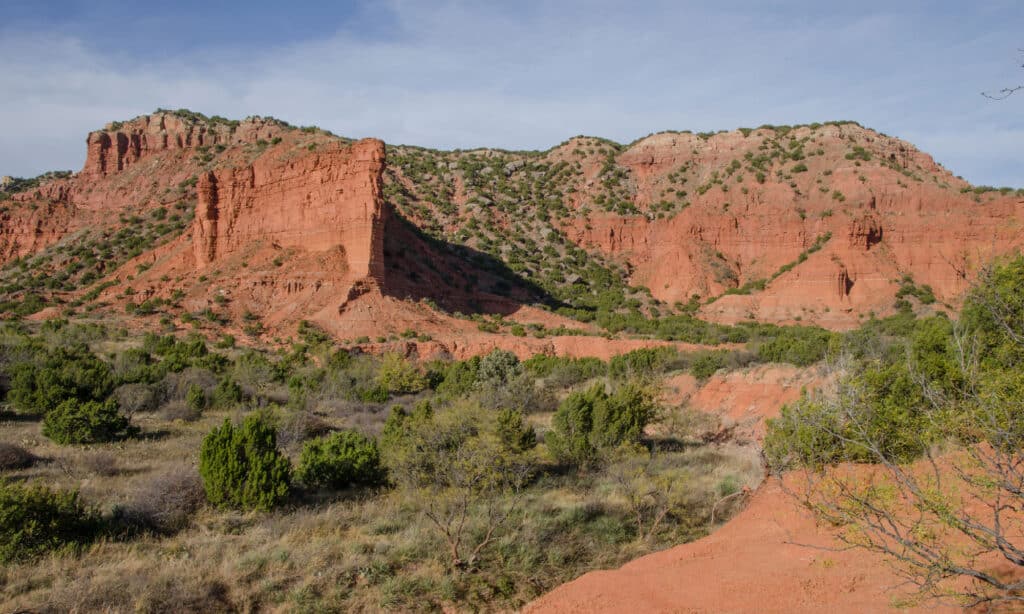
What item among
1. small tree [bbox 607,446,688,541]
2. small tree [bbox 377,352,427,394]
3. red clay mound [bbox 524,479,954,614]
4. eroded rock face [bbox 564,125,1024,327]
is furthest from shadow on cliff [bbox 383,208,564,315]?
red clay mound [bbox 524,479,954,614]

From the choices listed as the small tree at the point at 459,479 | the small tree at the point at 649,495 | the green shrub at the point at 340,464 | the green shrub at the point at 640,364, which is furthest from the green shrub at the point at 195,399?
the green shrub at the point at 640,364

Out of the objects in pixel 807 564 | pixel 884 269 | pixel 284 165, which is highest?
pixel 284 165

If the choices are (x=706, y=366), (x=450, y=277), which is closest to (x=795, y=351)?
(x=706, y=366)

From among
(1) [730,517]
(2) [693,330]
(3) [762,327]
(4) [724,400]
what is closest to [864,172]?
(3) [762,327]

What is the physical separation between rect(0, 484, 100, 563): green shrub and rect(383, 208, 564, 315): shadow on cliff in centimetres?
2848

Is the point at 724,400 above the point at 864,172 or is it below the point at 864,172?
below

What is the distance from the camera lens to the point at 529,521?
36.3 feet

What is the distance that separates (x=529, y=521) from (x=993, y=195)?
55.0m

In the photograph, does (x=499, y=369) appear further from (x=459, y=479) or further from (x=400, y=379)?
(x=459, y=479)

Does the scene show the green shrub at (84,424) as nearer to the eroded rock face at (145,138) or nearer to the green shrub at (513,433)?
the green shrub at (513,433)

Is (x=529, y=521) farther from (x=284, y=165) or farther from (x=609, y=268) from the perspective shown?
(x=609, y=268)

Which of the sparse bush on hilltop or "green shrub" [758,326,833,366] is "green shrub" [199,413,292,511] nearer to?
the sparse bush on hilltop

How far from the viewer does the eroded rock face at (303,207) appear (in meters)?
36.9

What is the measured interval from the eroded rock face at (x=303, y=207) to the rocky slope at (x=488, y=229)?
0.13 m
